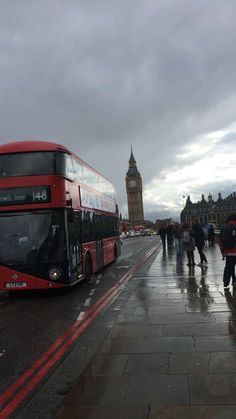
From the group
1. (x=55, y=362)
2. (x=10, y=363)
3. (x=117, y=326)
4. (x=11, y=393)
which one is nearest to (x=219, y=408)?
(x=11, y=393)

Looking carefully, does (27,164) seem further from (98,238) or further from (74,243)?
(98,238)

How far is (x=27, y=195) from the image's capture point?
496 inches

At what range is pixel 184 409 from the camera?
4520 millimetres

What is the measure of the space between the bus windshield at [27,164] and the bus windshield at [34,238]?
3.26 feet

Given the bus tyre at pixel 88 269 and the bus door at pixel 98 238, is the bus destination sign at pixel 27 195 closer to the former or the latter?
the bus tyre at pixel 88 269

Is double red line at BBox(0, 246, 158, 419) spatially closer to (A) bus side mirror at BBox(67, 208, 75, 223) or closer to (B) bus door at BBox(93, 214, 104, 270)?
(A) bus side mirror at BBox(67, 208, 75, 223)

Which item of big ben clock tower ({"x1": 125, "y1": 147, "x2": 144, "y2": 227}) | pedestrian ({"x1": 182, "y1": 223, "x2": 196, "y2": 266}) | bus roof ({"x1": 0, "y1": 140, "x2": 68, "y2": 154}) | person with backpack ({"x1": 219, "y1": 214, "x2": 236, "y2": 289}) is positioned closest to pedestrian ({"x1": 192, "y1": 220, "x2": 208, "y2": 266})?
pedestrian ({"x1": 182, "y1": 223, "x2": 196, "y2": 266})

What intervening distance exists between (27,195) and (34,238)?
42.3 inches

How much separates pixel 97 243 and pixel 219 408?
1362 centimetres

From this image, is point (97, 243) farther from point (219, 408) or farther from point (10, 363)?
point (219, 408)

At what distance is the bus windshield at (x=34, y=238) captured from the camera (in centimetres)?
1259

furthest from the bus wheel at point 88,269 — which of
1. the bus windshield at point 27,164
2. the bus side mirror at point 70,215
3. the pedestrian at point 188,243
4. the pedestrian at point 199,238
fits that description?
the pedestrian at point 199,238

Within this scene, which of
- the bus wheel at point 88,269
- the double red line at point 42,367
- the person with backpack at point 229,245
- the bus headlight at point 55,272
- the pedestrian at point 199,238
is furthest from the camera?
the pedestrian at point 199,238

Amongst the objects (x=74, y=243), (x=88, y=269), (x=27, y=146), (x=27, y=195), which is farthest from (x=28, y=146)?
(x=88, y=269)
